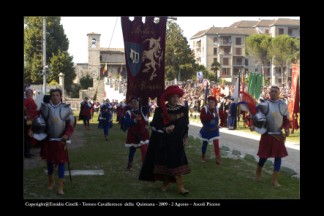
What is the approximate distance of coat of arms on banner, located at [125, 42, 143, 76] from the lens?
11.1 metres

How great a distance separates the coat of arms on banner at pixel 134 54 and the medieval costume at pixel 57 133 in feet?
10.6

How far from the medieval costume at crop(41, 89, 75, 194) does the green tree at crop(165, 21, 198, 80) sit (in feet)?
200

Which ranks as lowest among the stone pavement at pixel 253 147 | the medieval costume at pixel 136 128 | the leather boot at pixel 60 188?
the stone pavement at pixel 253 147

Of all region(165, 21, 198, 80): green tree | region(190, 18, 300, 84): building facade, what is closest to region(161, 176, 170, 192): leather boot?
region(165, 21, 198, 80): green tree

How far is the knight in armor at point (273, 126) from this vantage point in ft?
29.4

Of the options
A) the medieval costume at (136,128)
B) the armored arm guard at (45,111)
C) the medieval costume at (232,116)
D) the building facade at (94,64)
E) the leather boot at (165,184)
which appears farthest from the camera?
the building facade at (94,64)

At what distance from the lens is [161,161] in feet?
27.0

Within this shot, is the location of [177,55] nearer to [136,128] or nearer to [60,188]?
[136,128]

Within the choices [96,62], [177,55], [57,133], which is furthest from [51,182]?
[96,62]

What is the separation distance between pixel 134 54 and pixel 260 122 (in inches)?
147

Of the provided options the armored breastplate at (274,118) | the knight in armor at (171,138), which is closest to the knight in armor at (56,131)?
the knight in armor at (171,138)

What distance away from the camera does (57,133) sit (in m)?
8.20

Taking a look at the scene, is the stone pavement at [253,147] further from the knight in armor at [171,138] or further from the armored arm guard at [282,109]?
the knight in armor at [171,138]
